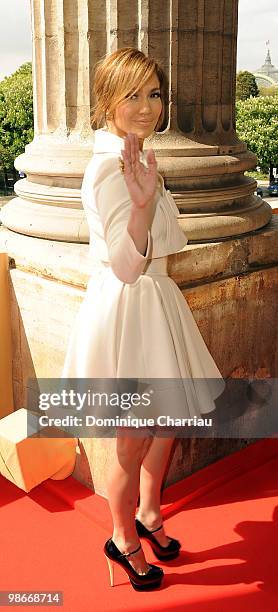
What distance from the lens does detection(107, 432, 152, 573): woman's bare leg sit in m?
3.61

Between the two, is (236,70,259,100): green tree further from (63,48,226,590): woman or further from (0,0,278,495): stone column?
(63,48,226,590): woman

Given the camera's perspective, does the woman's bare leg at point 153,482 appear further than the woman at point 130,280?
Yes

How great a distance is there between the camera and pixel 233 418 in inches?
206

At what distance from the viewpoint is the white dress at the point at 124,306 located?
3.15m

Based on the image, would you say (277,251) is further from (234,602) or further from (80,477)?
(234,602)

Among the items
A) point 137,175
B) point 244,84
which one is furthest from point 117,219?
point 244,84

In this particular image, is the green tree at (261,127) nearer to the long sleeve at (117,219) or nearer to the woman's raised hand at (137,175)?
the long sleeve at (117,219)

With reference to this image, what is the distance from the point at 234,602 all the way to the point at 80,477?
4.98 ft

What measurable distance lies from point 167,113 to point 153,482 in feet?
8.17

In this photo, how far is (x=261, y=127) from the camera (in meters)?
44.2

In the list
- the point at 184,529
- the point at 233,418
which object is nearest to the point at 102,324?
the point at 184,529

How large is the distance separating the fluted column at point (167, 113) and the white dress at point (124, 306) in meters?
1.19

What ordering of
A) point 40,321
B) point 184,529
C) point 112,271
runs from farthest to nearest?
1. point 40,321
2. point 184,529
3. point 112,271

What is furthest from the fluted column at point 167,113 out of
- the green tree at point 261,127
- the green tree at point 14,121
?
the green tree at point 261,127
